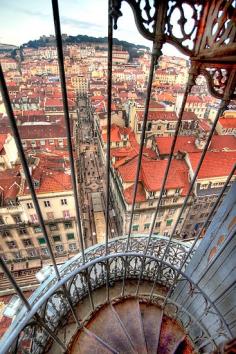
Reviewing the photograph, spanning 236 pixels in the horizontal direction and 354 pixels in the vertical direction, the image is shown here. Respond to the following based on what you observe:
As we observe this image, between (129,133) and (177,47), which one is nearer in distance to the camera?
(177,47)

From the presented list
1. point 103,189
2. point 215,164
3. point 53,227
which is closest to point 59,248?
point 53,227

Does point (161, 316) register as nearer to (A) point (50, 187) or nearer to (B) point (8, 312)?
(B) point (8, 312)

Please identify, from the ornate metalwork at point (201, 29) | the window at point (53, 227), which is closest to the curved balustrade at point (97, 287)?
the ornate metalwork at point (201, 29)

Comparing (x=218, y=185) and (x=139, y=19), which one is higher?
(x=139, y=19)

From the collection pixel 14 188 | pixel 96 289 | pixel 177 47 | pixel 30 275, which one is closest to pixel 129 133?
pixel 14 188

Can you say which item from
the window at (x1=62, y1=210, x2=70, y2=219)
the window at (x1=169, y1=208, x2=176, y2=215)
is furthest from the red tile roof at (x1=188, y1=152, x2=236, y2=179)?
the window at (x1=62, y1=210, x2=70, y2=219)

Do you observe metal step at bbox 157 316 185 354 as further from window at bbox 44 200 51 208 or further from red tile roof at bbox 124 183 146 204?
window at bbox 44 200 51 208
